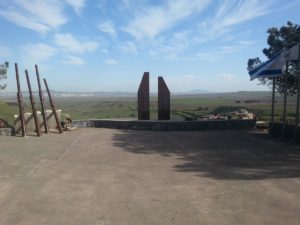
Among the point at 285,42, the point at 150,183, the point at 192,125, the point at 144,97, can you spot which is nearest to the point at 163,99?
the point at 144,97

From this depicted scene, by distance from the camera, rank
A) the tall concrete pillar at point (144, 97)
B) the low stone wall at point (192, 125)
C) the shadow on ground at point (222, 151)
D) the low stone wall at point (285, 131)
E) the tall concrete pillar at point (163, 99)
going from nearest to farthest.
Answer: the shadow on ground at point (222, 151) → the low stone wall at point (285, 131) → the low stone wall at point (192, 125) → the tall concrete pillar at point (144, 97) → the tall concrete pillar at point (163, 99)

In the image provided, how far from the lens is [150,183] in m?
7.98

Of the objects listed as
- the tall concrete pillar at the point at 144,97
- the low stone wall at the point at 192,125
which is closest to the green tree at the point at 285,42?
the low stone wall at the point at 192,125

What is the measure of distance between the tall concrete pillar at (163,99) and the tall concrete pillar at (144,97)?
0.59m

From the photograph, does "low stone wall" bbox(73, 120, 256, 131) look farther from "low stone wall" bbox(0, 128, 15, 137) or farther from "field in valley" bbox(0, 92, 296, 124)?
"low stone wall" bbox(0, 128, 15, 137)

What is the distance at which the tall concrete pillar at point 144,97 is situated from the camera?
19297 millimetres

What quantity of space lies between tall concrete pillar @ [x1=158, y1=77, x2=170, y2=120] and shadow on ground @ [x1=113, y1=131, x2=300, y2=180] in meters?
2.51

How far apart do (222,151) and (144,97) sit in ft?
26.3

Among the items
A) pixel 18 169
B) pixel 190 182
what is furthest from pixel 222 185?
pixel 18 169

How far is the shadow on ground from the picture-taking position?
8.95 m

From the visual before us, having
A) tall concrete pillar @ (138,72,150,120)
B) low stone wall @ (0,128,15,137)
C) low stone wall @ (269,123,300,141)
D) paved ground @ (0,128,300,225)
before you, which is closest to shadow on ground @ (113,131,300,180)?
paved ground @ (0,128,300,225)

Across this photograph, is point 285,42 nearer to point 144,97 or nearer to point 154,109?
point 144,97

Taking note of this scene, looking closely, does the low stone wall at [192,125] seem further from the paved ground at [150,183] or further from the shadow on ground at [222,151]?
the paved ground at [150,183]

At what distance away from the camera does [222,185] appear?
7652mm
